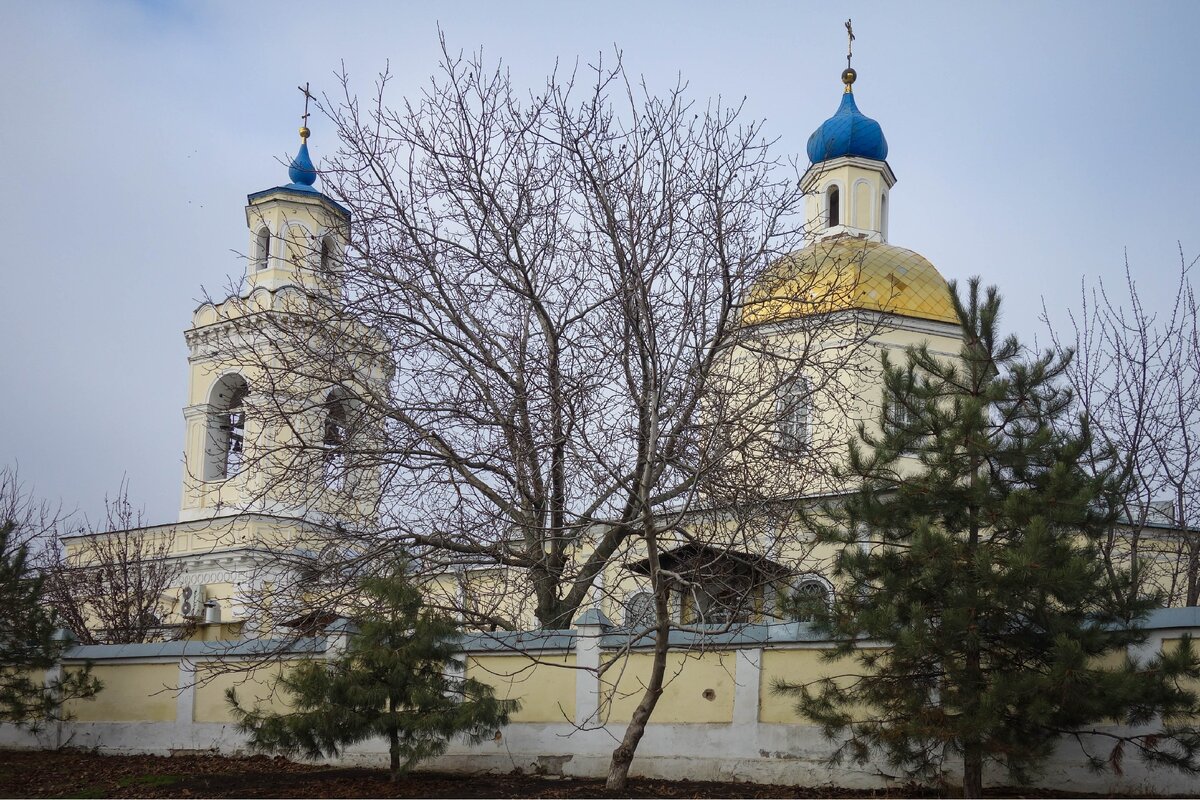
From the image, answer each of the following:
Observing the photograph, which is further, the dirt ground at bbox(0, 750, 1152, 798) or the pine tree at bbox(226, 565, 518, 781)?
the pine tree at bbox(226, 565, 518, 781)

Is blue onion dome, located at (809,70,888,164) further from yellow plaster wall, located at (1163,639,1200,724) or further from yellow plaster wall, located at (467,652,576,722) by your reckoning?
yellow plaster wall, located at (1163,639,1200,724)

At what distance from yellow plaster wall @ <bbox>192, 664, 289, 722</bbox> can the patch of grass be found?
2057 millimetres

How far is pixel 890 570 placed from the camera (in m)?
10.5

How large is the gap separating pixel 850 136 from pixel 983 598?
1706 centimetres

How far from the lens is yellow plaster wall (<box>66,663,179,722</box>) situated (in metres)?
15.2

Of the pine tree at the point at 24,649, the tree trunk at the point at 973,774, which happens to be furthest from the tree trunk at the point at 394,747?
the pine tree at the point at 24,649

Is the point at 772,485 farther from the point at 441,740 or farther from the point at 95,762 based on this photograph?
the point at 95,762

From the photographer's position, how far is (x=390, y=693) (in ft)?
38.4

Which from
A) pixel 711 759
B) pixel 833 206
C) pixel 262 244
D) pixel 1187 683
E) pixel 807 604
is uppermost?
pixel 833 206

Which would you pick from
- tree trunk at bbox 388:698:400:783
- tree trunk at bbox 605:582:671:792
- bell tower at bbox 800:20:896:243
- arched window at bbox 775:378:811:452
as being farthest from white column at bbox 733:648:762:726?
bell tower at bbox 800:20:896:243

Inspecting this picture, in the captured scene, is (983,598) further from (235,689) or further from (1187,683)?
(235,689)

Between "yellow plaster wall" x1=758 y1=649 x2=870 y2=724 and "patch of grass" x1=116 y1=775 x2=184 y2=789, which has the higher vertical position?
"yellow plaster wall" x1=758 y1=649 x2=870 y2=724

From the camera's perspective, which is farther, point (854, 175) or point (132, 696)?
point (854, 175)

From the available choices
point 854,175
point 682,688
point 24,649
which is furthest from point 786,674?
point 854,175
